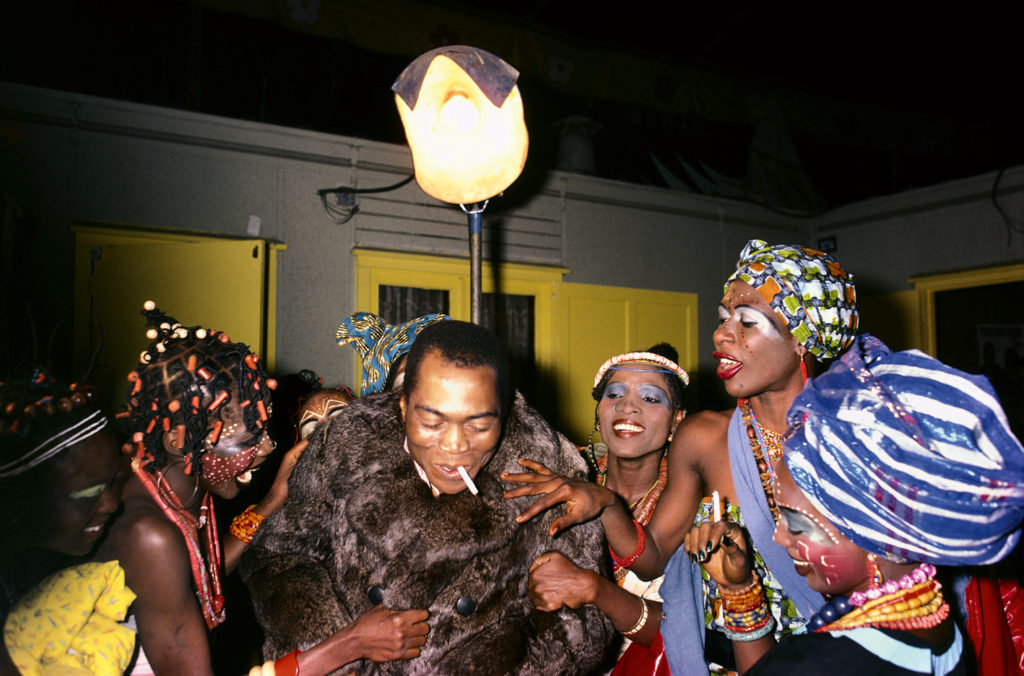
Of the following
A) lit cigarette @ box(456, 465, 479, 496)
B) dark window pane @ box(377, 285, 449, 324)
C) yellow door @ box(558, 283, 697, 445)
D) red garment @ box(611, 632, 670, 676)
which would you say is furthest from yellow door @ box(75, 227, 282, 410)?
red garment @ box(611, 632, 670, 676)

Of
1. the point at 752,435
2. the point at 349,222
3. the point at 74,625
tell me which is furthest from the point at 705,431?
the point at 349,222

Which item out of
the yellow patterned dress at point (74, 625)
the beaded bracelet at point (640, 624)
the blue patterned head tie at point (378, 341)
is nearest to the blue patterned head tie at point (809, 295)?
the beaded bracelet at point (640, 624)

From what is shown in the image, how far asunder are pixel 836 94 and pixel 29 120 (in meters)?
9.10

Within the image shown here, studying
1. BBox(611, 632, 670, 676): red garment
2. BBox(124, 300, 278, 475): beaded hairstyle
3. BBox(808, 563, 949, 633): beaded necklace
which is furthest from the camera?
BBox(611, 632, 670, 676): red garment

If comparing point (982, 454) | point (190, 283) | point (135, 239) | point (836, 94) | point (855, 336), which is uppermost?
point (836, 94)

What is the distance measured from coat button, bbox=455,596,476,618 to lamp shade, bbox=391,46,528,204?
1677 mm

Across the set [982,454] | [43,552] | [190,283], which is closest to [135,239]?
[190,283]

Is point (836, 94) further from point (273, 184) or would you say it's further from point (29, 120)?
point (29, 120)

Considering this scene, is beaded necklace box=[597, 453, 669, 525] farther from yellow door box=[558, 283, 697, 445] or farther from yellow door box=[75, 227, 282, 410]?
yellow door box=[558, 283, 697, 445]

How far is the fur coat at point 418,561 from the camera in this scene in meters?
2.03

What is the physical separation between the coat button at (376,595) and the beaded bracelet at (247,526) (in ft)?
2.46

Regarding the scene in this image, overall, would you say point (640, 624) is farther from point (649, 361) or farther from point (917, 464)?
point (917, 464)

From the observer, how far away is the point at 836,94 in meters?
8.96

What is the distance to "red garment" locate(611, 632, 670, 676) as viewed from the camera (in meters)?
2.35
